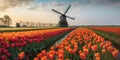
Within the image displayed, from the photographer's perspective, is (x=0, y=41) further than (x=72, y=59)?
Yes

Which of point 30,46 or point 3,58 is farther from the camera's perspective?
point 30,46

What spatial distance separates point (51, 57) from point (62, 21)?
91.0 meters

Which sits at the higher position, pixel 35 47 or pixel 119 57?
pixel 119 57

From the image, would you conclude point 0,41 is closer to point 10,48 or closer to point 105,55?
point 10,48

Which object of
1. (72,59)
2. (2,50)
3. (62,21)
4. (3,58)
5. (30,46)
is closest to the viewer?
(3,58)

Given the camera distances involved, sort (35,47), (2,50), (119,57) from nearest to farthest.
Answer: (119,57) → (2,50) → (35,47)

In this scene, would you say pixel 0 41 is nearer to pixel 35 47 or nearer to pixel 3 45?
pixel 3 45

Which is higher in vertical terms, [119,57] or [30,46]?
[119,57]

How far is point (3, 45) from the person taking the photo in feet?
36.7

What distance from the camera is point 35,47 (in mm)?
16109

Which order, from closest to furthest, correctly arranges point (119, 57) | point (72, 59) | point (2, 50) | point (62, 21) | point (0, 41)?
point (119, 57)
point (2, 50)
point (72, 59)
point (0, 41)
point (62, 21)

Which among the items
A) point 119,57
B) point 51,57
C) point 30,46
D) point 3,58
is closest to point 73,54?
point 51,57

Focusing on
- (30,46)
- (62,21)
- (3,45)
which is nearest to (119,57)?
(3,45)

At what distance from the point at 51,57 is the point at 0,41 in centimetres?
405
